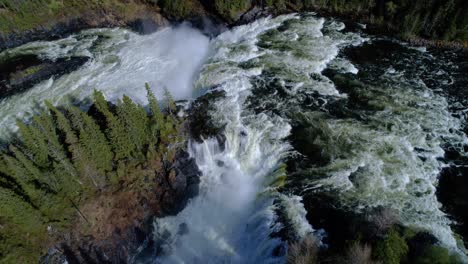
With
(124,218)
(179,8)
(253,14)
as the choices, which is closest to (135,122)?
(124,218)

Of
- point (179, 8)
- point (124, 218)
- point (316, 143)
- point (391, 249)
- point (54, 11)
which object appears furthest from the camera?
point (54, 11)

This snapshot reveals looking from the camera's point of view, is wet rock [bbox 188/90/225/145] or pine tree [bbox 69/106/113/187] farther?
wet rock [bbox 188/90/225/145]

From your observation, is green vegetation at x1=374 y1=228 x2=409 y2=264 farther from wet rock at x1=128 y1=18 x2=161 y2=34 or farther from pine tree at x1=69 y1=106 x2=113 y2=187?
wet rock at x1=128 y1=18 x2=161 y2=34

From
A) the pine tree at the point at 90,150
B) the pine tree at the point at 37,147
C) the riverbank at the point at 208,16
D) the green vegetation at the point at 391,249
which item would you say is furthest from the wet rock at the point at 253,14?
the green vegetation at the point at 391,249

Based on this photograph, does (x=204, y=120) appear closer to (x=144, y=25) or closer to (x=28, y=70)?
(x=28, y=70)

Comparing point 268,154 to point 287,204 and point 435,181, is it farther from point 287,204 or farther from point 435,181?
point 435,181

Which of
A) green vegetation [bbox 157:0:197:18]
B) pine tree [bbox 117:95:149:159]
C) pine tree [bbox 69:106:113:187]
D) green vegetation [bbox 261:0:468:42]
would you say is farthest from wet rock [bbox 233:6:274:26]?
pine tree [bbox 69:106:113:187]
